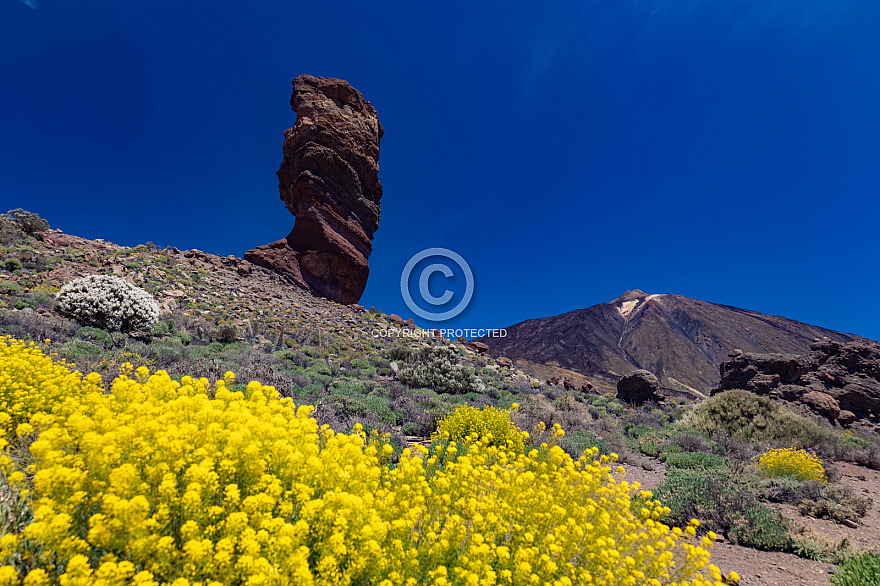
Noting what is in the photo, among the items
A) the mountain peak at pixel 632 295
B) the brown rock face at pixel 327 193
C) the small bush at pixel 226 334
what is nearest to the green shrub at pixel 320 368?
the small bush at pixel 226 334

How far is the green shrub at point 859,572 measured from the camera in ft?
11.1

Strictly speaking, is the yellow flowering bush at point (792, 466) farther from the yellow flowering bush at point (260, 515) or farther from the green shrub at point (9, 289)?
the green shrub at point (9, 289)

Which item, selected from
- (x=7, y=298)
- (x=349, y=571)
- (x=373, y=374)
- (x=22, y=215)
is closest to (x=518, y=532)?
(x=349, y=571)

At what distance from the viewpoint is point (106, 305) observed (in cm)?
1029

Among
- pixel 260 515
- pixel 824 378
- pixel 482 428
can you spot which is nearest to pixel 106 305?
pixel 482 428

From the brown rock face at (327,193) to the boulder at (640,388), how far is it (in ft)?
63.4

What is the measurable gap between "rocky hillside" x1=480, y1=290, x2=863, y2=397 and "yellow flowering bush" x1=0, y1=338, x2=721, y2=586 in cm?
6589

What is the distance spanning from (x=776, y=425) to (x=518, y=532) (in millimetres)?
11436

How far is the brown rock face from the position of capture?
25547 mm

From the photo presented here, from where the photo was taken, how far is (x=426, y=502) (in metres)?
3.02

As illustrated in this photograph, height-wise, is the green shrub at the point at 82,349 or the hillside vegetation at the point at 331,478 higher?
the green shrub at the point at 82,349

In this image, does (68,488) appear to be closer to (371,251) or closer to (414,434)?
(414,434)

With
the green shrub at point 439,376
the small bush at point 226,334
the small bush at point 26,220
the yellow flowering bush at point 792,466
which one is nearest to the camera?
the yellow flowering bush at point 792,466

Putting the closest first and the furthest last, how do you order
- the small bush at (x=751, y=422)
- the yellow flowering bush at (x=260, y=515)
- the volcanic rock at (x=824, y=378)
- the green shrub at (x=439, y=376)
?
1. the yellow flowering bush at (x=260, y=515)
2. the small bush at (x=751, y=422)
3. the green shrub at (x=439, y=376)
4. the volcanic rock at (x=824, y=378)
